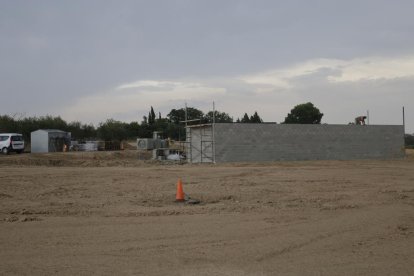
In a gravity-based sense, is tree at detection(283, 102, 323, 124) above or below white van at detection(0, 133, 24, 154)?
above

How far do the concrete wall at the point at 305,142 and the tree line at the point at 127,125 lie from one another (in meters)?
23.5

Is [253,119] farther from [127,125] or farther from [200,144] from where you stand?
[200,144]

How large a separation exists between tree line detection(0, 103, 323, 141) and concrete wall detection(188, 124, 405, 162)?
23510 millimetres

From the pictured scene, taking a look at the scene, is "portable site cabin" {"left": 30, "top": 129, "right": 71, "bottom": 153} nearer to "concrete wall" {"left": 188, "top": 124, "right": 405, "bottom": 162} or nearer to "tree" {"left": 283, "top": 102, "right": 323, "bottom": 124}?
"concrete wall" {"left": 188, "top": 124, "right": 405, "bottom": 162}

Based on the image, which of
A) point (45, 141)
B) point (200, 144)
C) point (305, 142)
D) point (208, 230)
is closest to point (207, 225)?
point (208, 230)

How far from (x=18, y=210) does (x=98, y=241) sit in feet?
13.7

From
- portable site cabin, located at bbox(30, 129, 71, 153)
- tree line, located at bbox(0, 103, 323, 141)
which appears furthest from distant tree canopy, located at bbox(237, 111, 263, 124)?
portable site cabin, located at bbox(30, 129, 71, 153)

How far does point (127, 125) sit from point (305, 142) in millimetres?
55966

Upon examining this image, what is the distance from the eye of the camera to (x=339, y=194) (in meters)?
14.9

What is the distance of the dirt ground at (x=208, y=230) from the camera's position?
22.8ft

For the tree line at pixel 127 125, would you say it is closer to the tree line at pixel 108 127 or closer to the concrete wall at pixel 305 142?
the tree line at pixel 108 127

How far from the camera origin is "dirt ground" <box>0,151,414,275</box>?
695 cm

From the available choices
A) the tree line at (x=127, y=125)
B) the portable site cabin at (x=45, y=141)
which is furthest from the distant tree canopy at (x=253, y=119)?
the portable site cabin at (x=45, y=141)

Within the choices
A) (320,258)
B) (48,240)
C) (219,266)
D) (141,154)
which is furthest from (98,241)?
(141,154)
